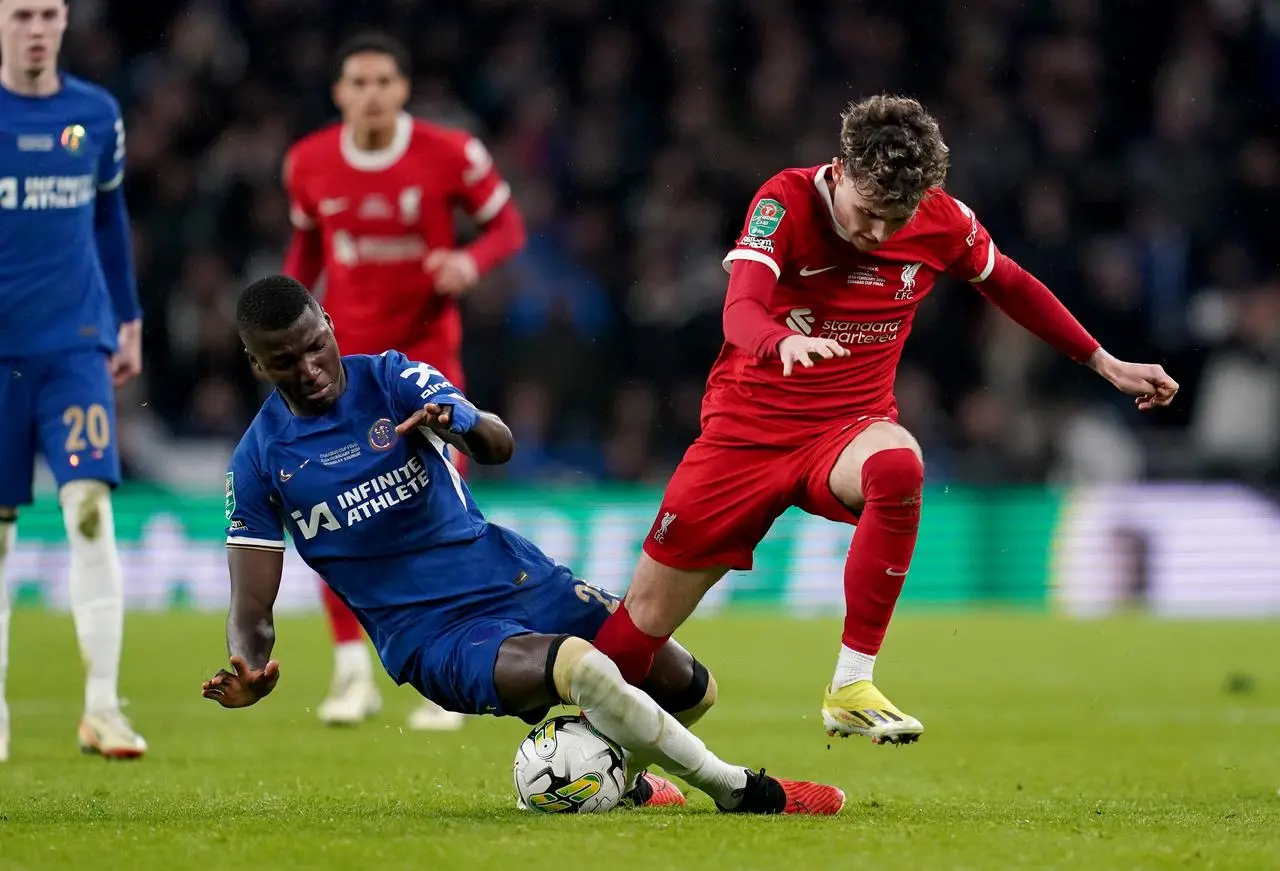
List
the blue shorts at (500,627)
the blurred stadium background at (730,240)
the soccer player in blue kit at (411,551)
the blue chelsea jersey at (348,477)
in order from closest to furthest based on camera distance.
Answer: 1. the soccer player in blue kit at (411,551)
2. the blue shorts at (500,627)
3. the blue chelsea jersey at (348,477)
4. the blurred stadium background at (730,240)

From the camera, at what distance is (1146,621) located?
48.4ft

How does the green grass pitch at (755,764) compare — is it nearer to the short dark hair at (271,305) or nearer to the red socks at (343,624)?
the red socks at (343,624)

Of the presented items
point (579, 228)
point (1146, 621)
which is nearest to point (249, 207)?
point (579, 228)

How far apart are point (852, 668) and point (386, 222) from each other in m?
4.08

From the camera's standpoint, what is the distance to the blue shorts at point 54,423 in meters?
7.21

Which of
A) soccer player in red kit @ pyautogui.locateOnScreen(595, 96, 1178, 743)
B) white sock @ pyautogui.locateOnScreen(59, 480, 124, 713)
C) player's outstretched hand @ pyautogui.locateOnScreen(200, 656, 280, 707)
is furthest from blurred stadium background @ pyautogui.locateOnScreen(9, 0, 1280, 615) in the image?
player's outstretched hand @ pyautogui.locateOnScreen(200, 656, 280, 707)

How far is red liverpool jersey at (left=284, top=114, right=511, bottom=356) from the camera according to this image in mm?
8977

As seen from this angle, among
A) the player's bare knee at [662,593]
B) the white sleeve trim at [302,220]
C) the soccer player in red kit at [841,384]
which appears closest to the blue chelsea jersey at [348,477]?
the player's bare knee at [662,593]

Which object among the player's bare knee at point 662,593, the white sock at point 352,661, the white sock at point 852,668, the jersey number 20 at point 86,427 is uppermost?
the jersey number 20 at point 86,427

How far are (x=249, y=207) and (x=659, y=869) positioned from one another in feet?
43.1

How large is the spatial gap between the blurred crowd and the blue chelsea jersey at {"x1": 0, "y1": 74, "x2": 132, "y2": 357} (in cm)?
811

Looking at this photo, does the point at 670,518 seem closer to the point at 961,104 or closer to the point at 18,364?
the point at 18,364

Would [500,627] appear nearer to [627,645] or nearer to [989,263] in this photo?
[627,645]

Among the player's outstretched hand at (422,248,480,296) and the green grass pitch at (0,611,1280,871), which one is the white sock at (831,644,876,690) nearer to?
the green grass pitch at (0,611,1280,871)
